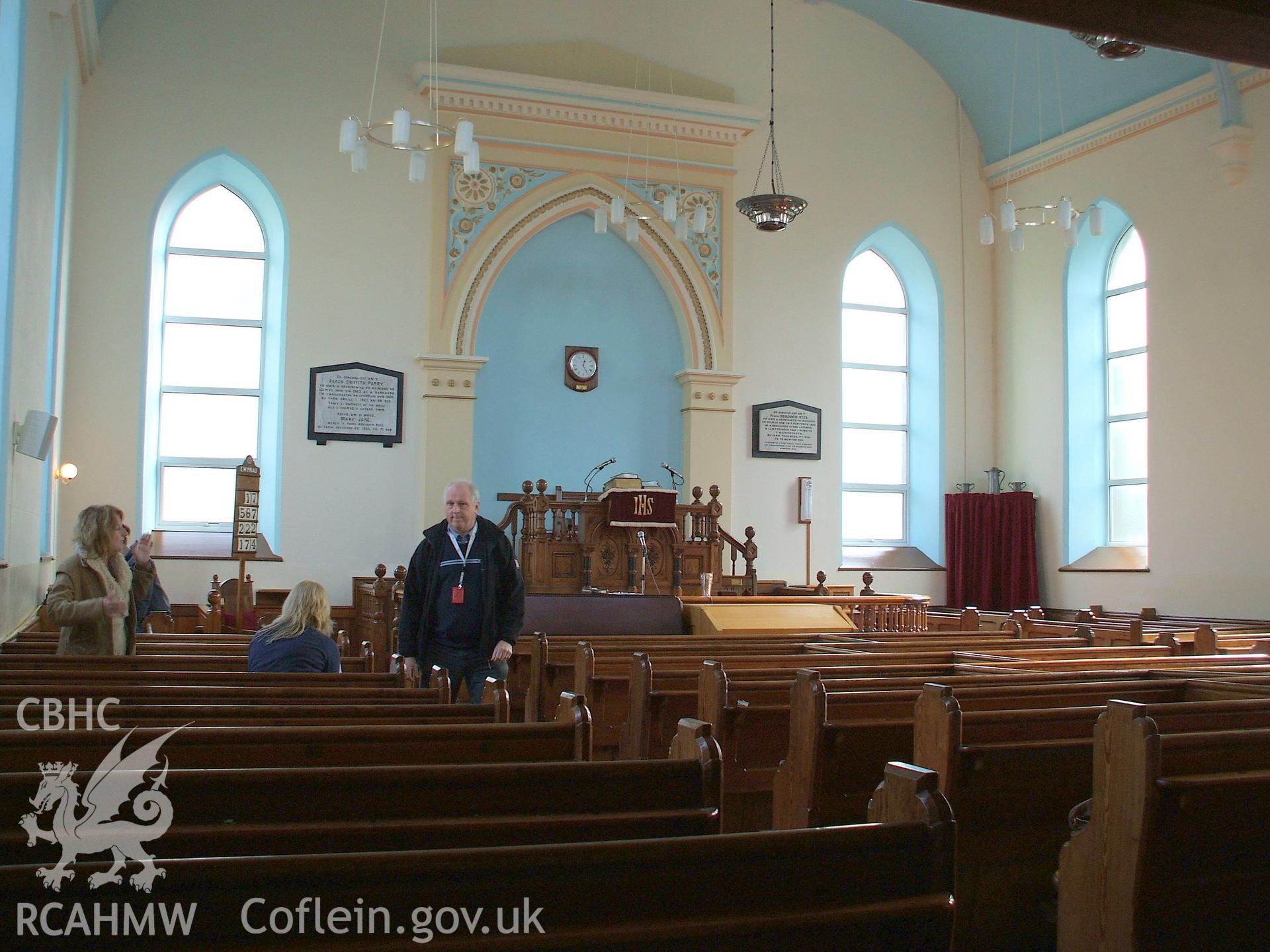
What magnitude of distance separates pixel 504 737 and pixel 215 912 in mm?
1160

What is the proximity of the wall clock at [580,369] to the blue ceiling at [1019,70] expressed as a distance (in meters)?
4.76

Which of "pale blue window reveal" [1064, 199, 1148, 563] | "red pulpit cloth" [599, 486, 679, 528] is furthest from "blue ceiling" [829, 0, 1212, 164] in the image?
"red pulpit cloth" [599, 486, 679, 528]

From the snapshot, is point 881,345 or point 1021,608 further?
point 881,345

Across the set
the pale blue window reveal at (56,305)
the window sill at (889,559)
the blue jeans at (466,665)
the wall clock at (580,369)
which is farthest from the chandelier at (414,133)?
the window sill at (889,559)

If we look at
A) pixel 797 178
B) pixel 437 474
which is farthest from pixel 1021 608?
pixel 437 474

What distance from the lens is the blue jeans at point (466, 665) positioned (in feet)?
14.5

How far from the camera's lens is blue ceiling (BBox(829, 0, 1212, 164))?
1070 centimetres

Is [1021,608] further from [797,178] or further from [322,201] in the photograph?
[322,201]

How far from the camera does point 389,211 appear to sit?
10477 millimetres

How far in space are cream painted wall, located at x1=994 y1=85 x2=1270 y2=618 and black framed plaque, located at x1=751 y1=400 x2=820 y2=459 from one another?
8.25 ft

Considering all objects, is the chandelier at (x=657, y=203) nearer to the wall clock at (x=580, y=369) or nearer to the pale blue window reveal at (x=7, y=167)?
the wall clock at (x=580, y=369)

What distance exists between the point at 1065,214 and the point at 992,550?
3796mm

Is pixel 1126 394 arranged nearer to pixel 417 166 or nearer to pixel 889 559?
pixel 889 559

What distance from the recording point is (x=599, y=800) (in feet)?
6.32
